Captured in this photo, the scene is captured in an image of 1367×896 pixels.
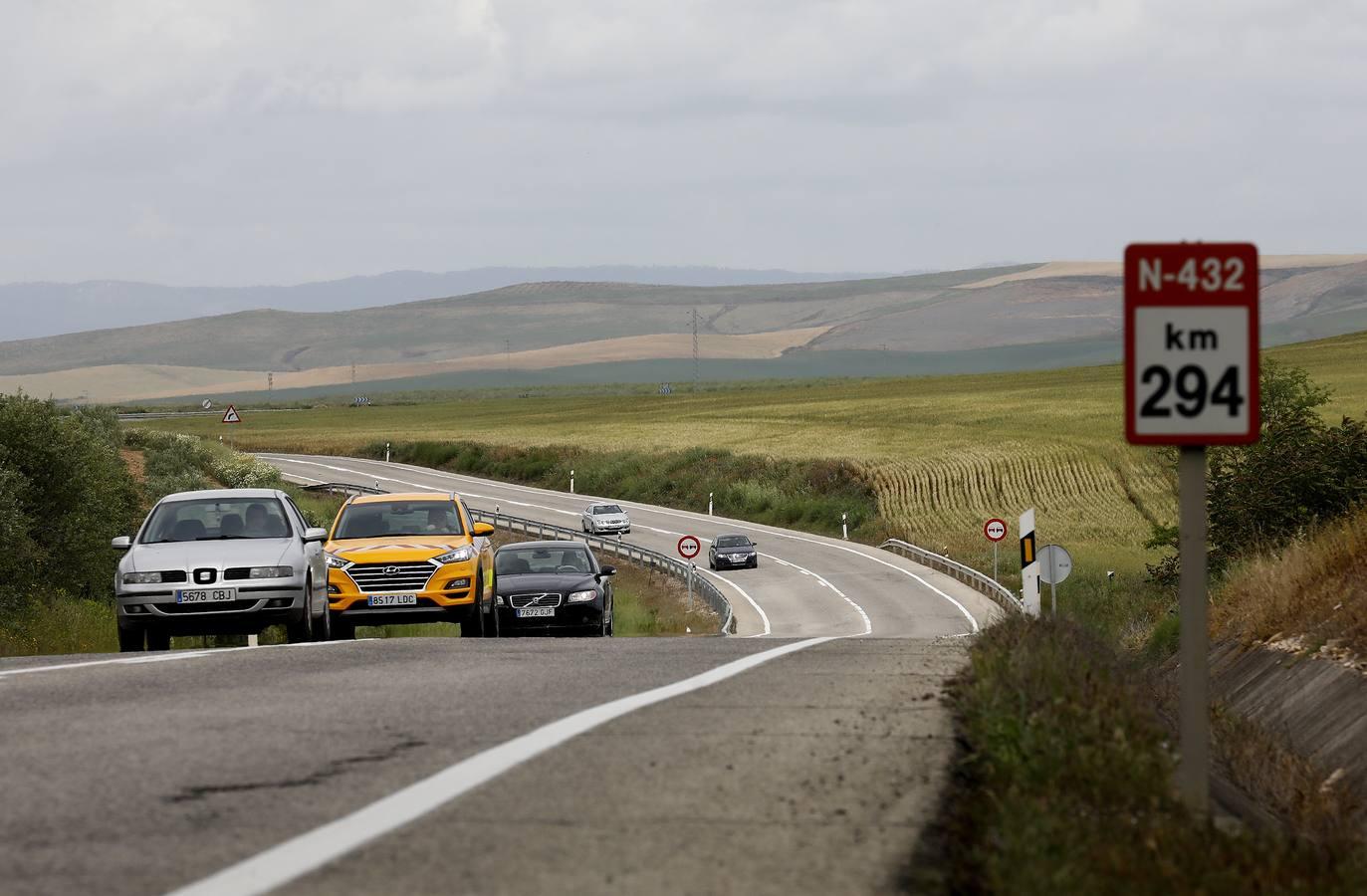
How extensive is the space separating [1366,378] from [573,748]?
96325mm

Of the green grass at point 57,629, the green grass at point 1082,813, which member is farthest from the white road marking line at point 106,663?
the green grass at point 57,629

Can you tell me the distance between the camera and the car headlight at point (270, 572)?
17.8 metres

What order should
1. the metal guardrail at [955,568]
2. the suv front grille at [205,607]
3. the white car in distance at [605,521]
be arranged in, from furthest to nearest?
the white car in distance at [605,521] → the metal guardrail at [955,568] → the suv front grille at [205,607]

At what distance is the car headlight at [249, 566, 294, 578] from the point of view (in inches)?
699

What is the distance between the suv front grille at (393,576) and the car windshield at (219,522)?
5.78 ft

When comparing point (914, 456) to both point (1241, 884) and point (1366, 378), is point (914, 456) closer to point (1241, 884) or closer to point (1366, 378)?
point (1366, 378)

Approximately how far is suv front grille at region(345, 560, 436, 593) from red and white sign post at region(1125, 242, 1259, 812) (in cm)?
1417

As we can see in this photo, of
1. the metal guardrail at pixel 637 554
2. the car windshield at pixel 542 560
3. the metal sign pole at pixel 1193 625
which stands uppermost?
the metal sign pole at pixel 1193 625

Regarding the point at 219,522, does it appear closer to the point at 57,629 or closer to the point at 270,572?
the point at 270,572

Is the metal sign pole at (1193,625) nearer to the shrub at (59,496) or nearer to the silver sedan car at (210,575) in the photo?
the silver sedan car at (210,575)

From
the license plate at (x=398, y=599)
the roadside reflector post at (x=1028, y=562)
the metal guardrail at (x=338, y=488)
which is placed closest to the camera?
the license plate at (x=398, y=599)

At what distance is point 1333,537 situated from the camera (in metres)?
19.2

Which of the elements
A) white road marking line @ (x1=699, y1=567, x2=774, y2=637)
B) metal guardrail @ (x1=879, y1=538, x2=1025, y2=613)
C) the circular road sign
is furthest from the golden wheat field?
the circular road sign

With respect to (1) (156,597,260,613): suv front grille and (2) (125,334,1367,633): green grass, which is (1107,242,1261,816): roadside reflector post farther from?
(2) (125,334,1367,633): green grass
